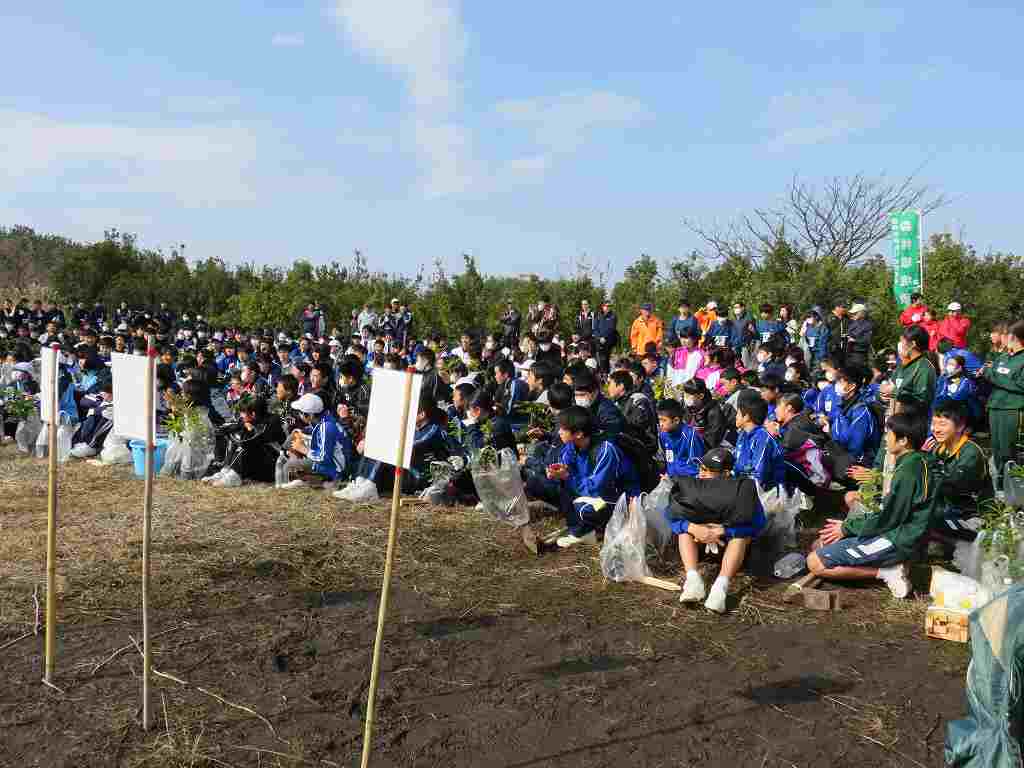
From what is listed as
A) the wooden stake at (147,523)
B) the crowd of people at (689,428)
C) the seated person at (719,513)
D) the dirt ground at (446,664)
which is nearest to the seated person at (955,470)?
the crowd of people at (689,428)

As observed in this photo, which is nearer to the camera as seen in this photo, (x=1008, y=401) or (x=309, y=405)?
(x=1008, y=401)

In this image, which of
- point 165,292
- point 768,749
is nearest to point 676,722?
point 768,749

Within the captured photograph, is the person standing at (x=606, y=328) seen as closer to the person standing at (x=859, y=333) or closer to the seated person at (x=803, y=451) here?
the person standing at (x=859, y=333)

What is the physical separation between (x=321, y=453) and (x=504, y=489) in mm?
2391

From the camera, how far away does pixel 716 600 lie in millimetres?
5234

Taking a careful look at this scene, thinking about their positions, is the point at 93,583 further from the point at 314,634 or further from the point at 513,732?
the point at 513,732

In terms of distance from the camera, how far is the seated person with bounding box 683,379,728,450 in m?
8.28

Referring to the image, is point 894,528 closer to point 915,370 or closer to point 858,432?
point 858,432

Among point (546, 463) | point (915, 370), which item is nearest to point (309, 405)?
point (546, 463)

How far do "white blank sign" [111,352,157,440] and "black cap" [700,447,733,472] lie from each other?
11.4 feet

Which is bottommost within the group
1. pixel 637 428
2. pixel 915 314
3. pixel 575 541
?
pixel 575 541

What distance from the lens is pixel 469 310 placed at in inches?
968

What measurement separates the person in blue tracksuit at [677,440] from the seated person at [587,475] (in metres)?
0.63

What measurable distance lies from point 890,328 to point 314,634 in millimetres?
15164
